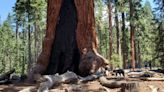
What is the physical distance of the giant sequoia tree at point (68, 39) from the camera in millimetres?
16234

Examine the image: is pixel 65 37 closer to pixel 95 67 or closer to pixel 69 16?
pixel 69 16

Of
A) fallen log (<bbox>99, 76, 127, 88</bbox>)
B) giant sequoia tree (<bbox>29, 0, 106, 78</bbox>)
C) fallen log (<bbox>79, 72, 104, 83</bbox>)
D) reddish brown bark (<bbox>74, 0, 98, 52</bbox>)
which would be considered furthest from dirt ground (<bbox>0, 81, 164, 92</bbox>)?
reddish brown bark (<bbox>74, 0, 98, 52</bbox>)

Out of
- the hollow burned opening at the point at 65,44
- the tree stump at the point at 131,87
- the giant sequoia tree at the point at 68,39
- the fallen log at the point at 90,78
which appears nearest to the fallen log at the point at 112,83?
the fallen log at the point at 90,78

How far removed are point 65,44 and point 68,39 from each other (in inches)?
11.3

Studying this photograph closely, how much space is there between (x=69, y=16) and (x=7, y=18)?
6172cm

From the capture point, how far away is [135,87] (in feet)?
29.7

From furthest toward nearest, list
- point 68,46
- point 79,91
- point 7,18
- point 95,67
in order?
point 7,18 → point 68,46 → point 95,67 → point 79,91

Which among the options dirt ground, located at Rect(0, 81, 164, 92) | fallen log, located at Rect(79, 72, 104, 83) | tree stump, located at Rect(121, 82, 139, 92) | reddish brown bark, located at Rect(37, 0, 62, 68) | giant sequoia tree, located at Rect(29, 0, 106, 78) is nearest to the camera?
tree stump, located at Rect(121, 82, 139, 92)

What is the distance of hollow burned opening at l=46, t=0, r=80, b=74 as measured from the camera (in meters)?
16.4

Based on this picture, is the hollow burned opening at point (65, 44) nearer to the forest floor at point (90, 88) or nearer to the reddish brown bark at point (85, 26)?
the reddish brown bark at point (85, 26)

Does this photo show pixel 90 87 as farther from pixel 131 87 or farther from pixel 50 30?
pixel 50 30

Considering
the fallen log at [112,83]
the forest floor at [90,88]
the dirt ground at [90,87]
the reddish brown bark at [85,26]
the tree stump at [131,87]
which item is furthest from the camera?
the reddish brown bark at [85,26]

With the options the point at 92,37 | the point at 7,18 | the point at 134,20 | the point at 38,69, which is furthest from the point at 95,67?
the point at 7,18

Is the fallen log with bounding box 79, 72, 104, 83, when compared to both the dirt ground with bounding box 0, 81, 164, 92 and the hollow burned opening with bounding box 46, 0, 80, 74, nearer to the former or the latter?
the dirt ground with bounding box 0, 81, 164, 92
